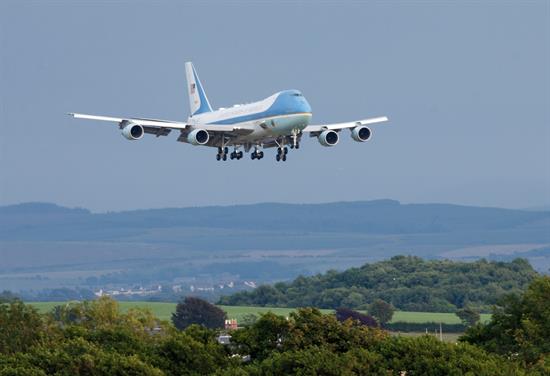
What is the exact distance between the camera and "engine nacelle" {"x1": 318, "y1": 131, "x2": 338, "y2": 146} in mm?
133875

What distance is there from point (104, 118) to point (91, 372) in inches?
1736

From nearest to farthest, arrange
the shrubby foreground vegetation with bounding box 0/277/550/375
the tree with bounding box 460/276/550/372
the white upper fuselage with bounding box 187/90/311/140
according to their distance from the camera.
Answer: the shrubby foreground vegetation with bounding box 0/277/550/375
the tree with bounding box 460/276/550/372
the white upper fuselage with bounding box 187/90/311/140

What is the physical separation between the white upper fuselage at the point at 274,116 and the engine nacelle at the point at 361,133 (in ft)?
19.0

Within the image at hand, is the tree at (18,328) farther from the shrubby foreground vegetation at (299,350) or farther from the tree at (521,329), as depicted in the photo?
the tree at (521,329)

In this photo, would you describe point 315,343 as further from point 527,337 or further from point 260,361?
point 527,337

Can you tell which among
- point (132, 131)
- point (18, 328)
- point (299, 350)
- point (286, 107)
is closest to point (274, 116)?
point (286, 107)

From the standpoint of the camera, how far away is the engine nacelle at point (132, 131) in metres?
131

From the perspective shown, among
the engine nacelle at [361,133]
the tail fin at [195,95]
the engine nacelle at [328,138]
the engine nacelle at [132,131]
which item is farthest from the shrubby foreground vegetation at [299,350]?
the tail fin at [195,95]

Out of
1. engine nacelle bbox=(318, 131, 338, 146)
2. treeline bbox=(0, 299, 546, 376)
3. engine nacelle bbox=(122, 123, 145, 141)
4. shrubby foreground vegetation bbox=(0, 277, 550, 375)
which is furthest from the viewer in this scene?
engine nacelle bbox=(318, 131, 338, 146)

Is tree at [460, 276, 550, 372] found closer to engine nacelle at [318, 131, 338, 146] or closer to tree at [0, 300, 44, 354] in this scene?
tree at [0, 300, 44, 354]

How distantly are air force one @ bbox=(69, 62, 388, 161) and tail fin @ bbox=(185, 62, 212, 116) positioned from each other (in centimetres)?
2091

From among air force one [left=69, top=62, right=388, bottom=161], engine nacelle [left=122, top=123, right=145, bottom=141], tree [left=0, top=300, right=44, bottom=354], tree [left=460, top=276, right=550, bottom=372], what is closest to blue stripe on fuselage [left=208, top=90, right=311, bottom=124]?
air force one [left=69, top=62, right=388, bottom=161]

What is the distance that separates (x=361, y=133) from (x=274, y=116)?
28.7 ft

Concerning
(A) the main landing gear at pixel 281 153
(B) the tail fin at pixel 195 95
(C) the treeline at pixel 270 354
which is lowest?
(C) the treeline at pixel 270 354
